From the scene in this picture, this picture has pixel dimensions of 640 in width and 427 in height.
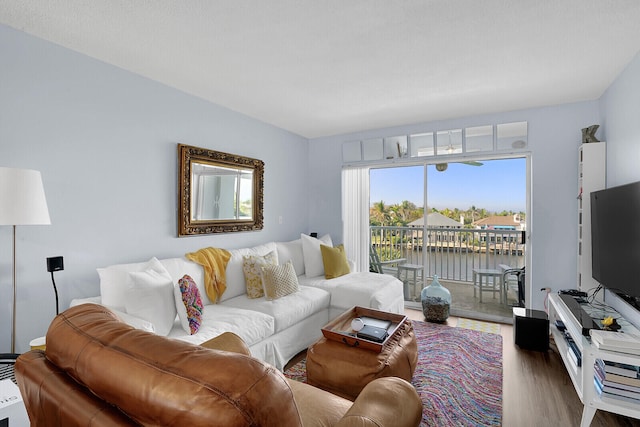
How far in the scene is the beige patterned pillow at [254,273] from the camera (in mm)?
3154

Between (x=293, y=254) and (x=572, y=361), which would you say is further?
(x=293, y=254)

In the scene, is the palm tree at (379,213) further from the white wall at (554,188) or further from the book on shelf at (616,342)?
the book on shelf at (616,342)

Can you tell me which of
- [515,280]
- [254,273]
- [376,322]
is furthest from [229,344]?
[515,280]

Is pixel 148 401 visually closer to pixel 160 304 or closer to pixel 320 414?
pixel 320 414

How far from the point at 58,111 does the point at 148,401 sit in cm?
246

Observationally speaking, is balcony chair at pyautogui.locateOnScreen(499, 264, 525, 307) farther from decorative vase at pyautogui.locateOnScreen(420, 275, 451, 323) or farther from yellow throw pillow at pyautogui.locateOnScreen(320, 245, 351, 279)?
yellow throw pillow at pyautogui.locateOnScreen(320, 245, 351, 279)

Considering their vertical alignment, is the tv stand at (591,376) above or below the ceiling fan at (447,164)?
below

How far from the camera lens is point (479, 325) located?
12.4ft

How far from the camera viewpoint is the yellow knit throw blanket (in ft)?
9.64

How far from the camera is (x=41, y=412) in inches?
35.4

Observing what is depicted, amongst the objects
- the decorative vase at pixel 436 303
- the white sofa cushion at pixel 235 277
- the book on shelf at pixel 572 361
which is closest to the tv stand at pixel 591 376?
the book on shelf at pixel 572 361

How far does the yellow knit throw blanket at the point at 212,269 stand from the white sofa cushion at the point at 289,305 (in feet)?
0.48

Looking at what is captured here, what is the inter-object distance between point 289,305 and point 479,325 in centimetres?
235

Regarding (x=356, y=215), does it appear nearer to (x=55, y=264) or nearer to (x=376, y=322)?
(x=376, y=322)
